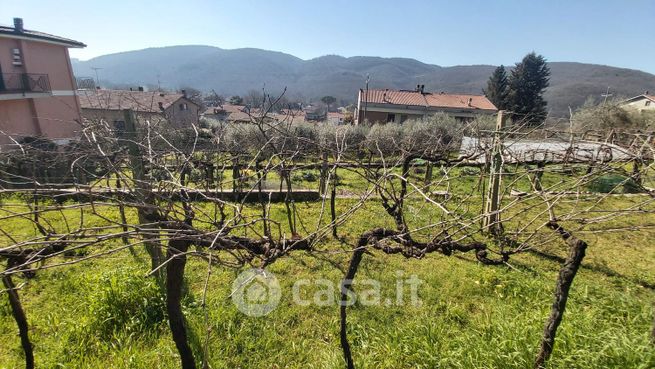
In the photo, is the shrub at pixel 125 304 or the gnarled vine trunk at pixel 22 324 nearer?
the gnarled vine trunk at pixel 22 324

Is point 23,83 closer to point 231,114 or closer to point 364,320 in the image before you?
point 231,114

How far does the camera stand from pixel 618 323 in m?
3.24

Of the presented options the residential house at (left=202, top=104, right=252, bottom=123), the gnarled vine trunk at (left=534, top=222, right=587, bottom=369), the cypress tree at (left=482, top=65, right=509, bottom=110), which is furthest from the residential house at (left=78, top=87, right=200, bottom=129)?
the cypress tree at (left=482, top=65, right=509, bottom=110)

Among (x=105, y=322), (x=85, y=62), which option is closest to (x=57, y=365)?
(x=105, y=322)

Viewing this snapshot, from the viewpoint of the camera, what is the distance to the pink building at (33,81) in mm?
15711

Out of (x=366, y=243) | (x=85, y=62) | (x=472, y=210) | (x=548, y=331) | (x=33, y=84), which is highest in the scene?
(x=85, y=62)

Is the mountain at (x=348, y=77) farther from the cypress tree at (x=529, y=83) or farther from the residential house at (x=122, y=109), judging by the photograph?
the residential house at (x=122, y=109)

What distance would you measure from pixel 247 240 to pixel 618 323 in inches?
156

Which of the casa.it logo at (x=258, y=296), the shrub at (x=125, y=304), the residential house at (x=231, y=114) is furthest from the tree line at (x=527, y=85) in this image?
the shrub at (x=125, y=304)

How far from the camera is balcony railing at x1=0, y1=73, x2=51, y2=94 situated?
15492 millimetres

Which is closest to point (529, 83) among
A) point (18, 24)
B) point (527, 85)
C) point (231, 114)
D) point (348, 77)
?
point (527, 85)

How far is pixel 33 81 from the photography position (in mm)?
16547

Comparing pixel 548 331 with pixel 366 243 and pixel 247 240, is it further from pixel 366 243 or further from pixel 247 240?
pixel 247 240

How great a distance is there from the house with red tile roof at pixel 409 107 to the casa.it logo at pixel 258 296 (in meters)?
29.5
